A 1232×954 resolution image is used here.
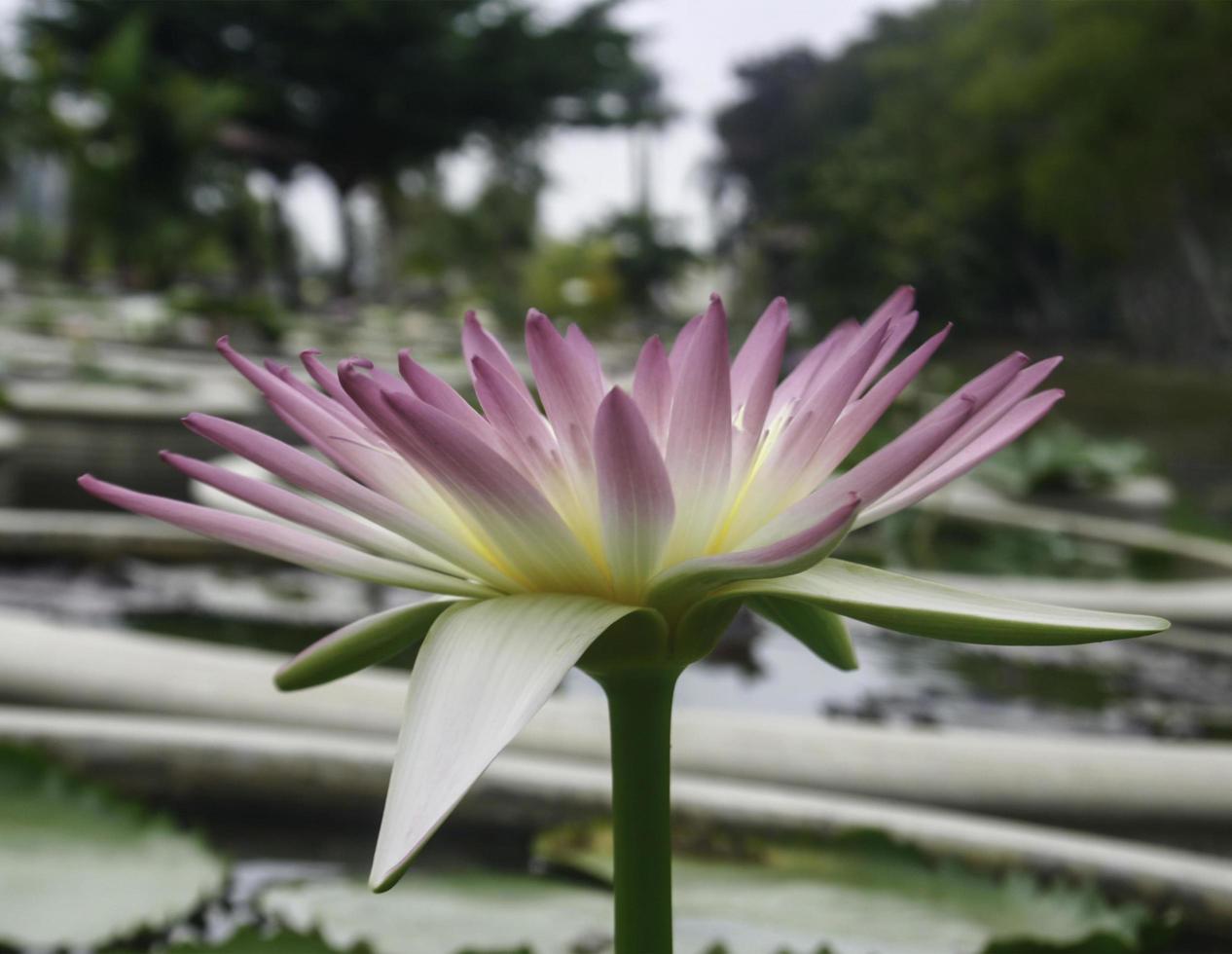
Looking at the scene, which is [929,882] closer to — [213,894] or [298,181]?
[213,894]

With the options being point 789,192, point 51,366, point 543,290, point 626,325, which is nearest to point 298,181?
point 543,290

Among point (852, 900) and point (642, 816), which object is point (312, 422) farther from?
point (852, 900)

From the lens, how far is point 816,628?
349mm

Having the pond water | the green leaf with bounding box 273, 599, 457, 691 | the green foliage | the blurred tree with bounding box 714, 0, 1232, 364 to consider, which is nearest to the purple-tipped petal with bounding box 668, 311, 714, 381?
the green leaf with bounding box 273, 599, 457, 691

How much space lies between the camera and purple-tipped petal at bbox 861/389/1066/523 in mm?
310

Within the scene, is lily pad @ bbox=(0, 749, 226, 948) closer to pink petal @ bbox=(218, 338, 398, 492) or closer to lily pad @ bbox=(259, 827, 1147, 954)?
lily pad @ bbox=(259, 827, 1147, 954)

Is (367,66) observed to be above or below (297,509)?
above

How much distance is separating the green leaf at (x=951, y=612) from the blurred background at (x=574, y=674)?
31 centimetres

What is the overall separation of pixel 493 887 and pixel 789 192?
2706 cm

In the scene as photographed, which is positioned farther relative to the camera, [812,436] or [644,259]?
[644,259]

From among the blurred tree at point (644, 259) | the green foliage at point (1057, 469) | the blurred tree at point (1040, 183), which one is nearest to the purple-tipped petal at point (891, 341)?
the green foliage at point (1057, 469)

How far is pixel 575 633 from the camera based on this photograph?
0.88ft

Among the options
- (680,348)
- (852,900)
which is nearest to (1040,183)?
(852,900)

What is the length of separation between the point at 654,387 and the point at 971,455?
0.29ft
